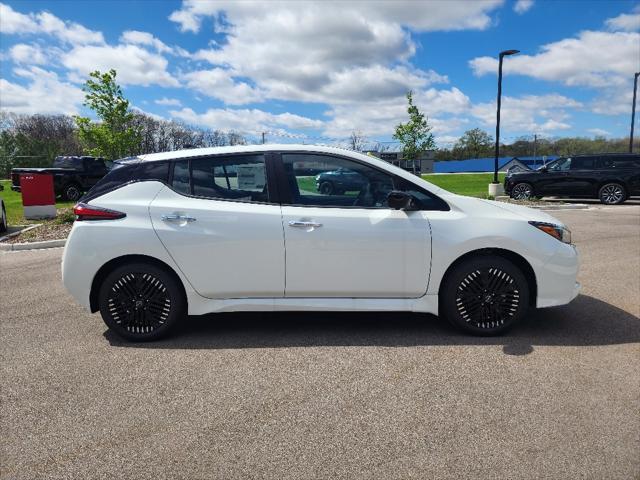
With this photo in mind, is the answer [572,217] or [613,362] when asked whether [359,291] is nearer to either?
[613,362]

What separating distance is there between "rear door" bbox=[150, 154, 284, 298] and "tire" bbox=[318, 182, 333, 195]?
0.43 meters

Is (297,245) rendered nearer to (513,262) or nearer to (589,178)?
(513,262)

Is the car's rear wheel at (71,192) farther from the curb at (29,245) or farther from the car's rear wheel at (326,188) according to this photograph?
the car's rear wheel at (326,188)

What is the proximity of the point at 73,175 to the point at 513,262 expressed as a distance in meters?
20.2

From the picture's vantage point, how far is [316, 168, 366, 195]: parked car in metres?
4.00

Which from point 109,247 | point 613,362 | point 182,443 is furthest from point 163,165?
point 613,362

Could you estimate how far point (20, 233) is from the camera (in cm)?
1033

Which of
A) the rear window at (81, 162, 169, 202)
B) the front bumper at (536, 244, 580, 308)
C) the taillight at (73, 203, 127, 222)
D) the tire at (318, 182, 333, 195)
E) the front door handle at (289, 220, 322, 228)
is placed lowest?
the front bumper at (536, 244, 580, 308)

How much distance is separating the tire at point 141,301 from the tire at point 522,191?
1619 centimetres

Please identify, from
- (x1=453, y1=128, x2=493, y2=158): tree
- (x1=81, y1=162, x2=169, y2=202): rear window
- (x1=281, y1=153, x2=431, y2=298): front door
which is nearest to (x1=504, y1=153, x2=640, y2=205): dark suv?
(x1=281, y1=153, x2=431, y2=298): front door

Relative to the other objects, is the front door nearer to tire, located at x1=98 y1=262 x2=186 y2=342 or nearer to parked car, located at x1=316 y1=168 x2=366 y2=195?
parked car, located at x1=316 y1=168 x2=366 y2=195

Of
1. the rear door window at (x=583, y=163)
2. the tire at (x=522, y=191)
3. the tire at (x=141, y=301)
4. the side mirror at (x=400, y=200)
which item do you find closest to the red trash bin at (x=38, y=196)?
the tire at (x=141, y=301)

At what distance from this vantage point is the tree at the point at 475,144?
10175cm

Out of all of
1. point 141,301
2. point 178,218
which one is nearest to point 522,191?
point 178,218
